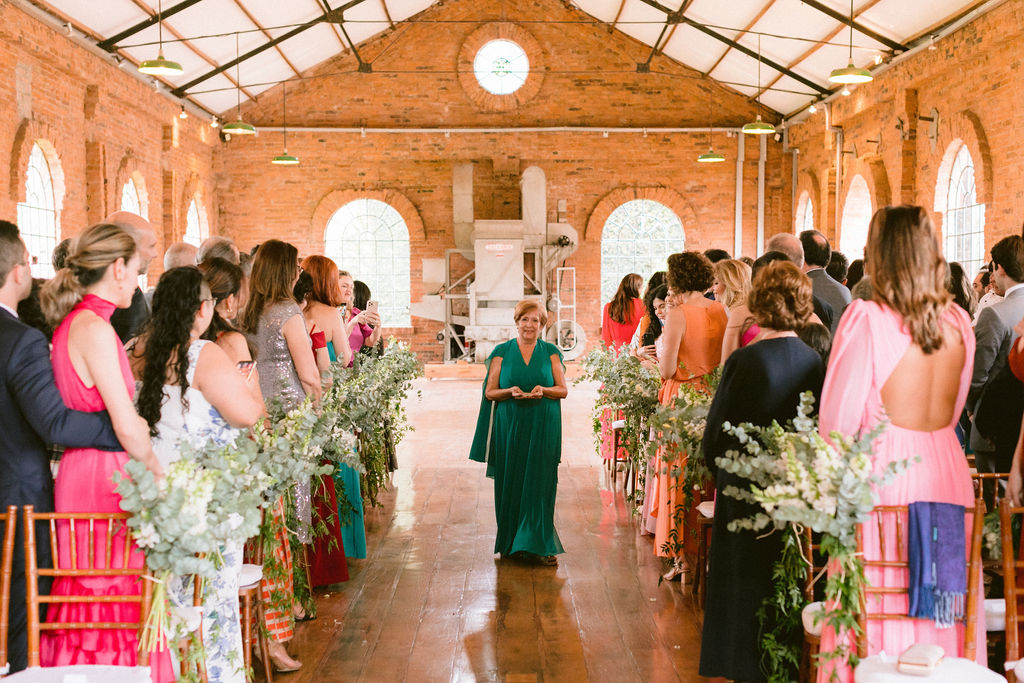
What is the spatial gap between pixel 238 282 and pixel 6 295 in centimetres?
85

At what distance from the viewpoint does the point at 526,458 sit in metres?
5.56

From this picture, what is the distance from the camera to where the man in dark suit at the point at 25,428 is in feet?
9.04

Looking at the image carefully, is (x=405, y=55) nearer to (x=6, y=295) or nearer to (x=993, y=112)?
(x=993, y=112)

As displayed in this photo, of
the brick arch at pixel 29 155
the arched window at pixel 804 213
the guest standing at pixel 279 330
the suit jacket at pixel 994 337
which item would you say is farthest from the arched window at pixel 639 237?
the guest standing at pixel 279 330

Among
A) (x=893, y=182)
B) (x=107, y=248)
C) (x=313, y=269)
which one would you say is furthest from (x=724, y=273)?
(x=893, y=182)

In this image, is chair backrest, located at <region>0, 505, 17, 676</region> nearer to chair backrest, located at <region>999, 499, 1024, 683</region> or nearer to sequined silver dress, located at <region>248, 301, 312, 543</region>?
sequined silver dress, located at <region>248, 301, 312, 543</region>

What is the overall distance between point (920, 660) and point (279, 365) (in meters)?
3.00

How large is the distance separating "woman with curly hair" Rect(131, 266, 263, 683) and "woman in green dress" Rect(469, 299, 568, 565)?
2476mm

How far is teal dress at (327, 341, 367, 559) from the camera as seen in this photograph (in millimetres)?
5387

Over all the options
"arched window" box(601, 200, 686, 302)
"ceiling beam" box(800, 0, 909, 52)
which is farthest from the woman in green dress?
"arched window" box(601, 200, 686, 302)

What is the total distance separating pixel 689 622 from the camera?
4582mm

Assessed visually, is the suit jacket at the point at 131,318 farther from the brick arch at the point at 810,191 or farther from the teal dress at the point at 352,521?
the brick arch at the point at 810,191

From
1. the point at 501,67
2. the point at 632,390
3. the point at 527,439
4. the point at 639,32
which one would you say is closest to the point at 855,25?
the point at 639,32

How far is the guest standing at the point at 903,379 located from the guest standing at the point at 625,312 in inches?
208
